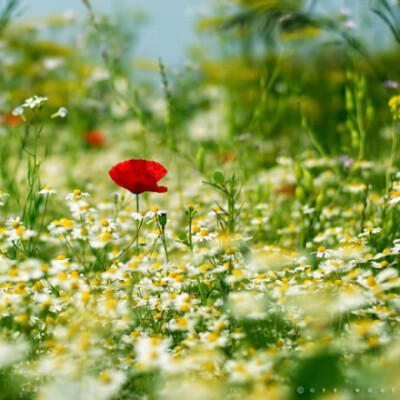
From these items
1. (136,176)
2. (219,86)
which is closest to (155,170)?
(136,176)

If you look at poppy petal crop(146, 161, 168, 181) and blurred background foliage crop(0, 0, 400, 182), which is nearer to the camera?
poppy petal crop(146, 161, 168, 181)

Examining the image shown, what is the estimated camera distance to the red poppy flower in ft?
5.63

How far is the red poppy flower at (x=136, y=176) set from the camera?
1716mm

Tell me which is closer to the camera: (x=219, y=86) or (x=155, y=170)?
(x=155, y=170)

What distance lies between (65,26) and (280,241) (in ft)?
14.7

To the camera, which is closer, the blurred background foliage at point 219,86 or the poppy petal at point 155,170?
the poppy petal at point 155,170

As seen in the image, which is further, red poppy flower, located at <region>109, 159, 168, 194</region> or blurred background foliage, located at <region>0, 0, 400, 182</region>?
blurred background foliage, located at <region>0, 0, 400, 182</region>

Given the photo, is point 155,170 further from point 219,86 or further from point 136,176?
point 219,86

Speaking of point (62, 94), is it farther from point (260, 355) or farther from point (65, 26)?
point (260, 355)

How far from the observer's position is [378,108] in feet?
18.3

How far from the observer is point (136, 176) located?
1715 mm

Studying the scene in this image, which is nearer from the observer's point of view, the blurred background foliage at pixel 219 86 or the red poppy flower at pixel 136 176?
the red poppy flower at pixel 136 176

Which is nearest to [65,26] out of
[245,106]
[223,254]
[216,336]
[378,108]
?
[245,106]

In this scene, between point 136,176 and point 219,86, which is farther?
point 219,86
